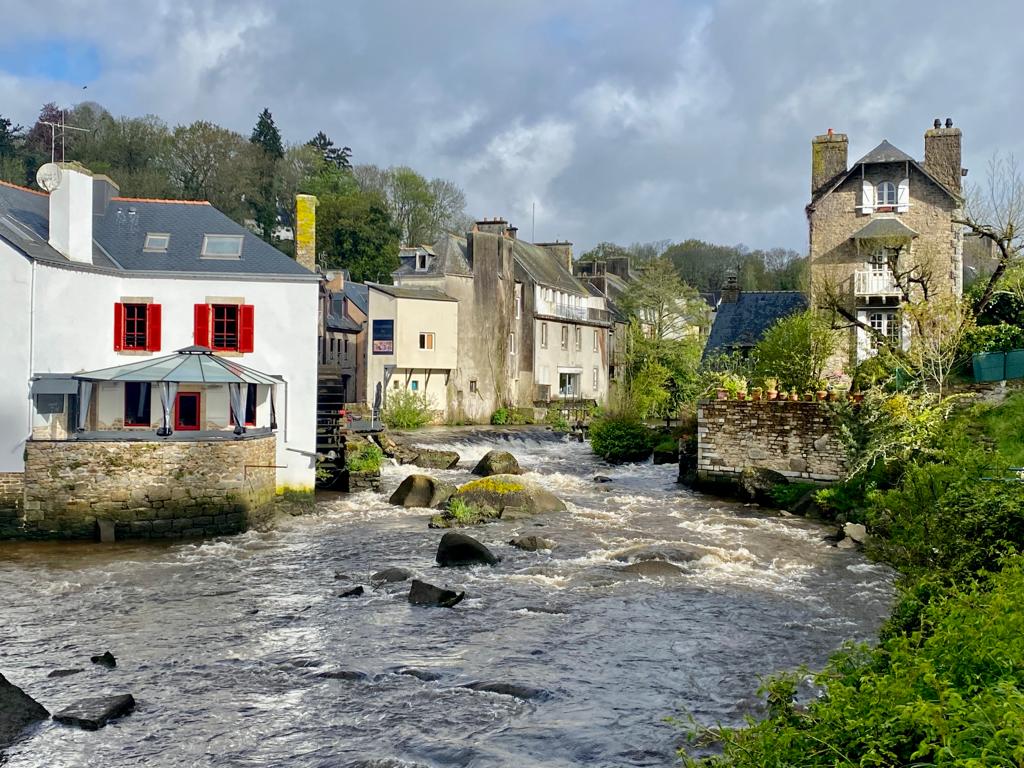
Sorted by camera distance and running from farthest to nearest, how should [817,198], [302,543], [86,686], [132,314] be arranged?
1. [817,198]
2. [132,314]
3. [302,543]
4. [86,686]

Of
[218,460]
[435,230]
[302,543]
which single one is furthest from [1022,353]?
[435,230]

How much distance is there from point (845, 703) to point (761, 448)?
68.2 feet

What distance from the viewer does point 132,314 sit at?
23391 millimetres

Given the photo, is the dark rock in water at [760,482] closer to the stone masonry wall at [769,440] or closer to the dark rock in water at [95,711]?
the stone masonry wall at [769,440]

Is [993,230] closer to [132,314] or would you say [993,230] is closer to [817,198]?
[817,198]

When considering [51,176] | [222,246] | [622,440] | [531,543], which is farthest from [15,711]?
[622,440]

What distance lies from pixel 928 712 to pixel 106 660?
10717 mm

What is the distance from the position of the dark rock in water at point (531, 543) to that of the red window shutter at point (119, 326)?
1135cm

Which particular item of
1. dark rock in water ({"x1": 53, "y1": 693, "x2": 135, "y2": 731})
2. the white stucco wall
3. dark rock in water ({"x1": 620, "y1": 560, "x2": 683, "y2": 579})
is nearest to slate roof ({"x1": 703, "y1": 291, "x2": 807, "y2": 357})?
the white stucco wall

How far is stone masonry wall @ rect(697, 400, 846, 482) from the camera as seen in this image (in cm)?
2361

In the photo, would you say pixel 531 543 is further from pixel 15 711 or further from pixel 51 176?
pixel 51 176

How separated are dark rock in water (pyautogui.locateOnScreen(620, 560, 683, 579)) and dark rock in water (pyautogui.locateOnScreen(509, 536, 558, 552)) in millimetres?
2399

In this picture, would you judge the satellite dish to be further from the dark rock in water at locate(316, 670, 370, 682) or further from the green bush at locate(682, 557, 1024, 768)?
the green bush at locate(682, 557, 1024, 768)

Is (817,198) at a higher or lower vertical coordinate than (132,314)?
higher
